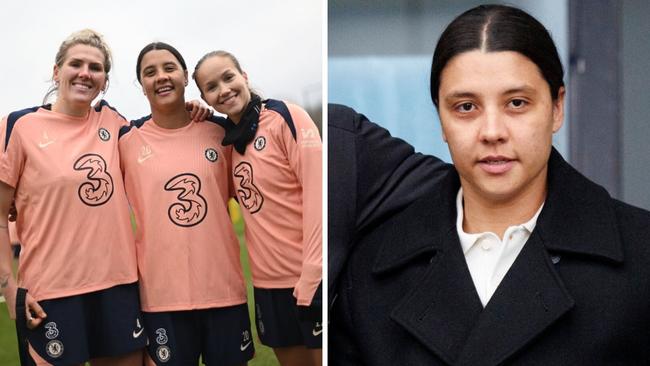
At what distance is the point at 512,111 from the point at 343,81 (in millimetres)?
381

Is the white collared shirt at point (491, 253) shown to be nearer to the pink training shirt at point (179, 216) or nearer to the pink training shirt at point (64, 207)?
the pink training shirt at point (179, 216)

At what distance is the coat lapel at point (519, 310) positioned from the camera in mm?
1388

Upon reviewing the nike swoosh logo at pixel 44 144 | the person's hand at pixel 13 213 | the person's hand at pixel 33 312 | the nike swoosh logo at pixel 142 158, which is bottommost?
the person's hand at pixel 33 312

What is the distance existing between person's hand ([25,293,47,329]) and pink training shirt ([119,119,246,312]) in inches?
7.9

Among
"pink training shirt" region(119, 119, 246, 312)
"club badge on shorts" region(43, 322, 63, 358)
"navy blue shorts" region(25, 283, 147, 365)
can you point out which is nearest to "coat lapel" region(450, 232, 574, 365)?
"pink training shirt" region(119, 119, 246, 312)

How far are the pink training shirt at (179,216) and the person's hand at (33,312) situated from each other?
0.66ft

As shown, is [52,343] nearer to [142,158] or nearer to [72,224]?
[72,224]

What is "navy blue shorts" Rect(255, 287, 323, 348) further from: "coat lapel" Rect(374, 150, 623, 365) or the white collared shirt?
the white collared shirt

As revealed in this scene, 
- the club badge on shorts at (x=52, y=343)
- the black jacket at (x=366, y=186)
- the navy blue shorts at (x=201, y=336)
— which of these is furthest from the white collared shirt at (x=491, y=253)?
the club badge on shorts at (x=52, y=343)

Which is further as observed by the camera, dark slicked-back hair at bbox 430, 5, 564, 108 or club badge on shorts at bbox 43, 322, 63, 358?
club badge on shorts at bbox 43, 322, 63, 358

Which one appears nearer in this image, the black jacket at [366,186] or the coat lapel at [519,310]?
the coat lapel at [519,310]

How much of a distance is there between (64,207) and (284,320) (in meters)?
0.50

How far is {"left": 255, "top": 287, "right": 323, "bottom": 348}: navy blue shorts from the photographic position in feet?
5.30

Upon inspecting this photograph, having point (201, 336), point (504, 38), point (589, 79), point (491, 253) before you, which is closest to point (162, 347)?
point (201, 336)
